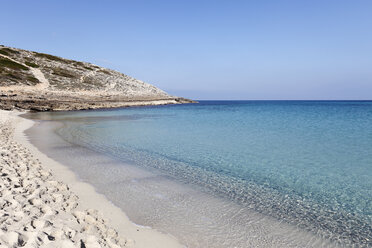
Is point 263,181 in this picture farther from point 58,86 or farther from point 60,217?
point 58,86

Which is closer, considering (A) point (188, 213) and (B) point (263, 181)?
(A) point (188, 213)

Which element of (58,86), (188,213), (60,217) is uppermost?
(58,86)

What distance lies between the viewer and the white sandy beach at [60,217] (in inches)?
177

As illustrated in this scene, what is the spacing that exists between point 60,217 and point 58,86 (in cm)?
6939

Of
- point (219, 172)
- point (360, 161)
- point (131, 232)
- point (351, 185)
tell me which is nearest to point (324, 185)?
point (351, 185)

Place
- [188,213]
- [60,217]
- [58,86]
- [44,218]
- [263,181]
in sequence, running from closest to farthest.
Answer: [44,218] < [60,217] < [188,213] < [263,181] < [58,86]

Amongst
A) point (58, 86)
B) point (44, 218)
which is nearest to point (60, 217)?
point (44, 218)

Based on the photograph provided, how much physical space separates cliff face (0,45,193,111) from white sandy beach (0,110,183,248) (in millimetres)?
44159

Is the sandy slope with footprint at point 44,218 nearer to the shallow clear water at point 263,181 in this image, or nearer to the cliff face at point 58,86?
the shallow clear water at point 263,181

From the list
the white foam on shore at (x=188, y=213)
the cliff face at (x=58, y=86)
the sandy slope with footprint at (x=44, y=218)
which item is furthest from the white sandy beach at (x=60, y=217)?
the cliff face at (x=58, y=86)

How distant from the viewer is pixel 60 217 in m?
5.47

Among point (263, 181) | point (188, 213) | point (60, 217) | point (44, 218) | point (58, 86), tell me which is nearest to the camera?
point (44, 218)

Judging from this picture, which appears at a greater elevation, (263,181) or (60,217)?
(60,217)

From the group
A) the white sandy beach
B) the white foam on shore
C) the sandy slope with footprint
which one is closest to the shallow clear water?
the white foam on shore
